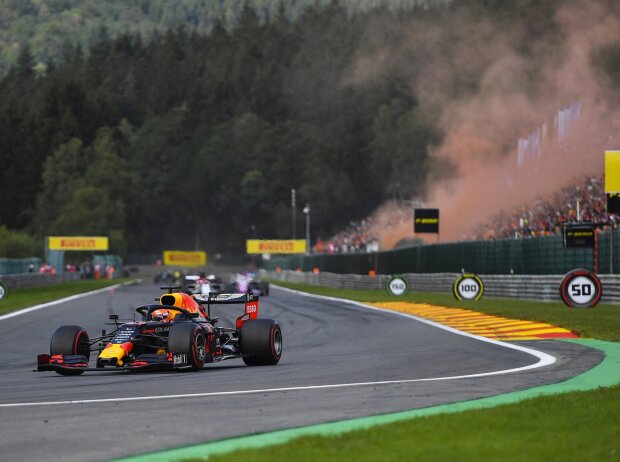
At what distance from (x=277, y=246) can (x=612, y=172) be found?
116 m

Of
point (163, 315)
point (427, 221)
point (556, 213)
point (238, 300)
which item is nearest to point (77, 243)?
point (427, 221)

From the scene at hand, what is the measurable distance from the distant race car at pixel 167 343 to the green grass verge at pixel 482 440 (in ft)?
19.1

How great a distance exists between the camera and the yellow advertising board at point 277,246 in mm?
145375

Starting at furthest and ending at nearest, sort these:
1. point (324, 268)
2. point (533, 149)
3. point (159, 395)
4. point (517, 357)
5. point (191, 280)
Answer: point (324, 268) → point (533, 149) → point (191, 280) → point (517, 357) → point (159, 395)

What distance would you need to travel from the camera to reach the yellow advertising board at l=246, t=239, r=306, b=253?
477 feet

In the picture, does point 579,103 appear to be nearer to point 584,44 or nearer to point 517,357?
point 584,44

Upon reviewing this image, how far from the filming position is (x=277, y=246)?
148m

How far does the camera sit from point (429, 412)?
10.9 metres

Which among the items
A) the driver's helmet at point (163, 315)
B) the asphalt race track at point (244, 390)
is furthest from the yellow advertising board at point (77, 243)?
the driver's helmet at point (163, 315)

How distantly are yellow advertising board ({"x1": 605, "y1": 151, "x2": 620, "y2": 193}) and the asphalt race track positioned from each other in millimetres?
11575

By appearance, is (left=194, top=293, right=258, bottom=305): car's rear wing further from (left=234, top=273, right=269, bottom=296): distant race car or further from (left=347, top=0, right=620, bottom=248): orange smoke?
(left=347, top=0, right=620, bottom=248): orange smoke

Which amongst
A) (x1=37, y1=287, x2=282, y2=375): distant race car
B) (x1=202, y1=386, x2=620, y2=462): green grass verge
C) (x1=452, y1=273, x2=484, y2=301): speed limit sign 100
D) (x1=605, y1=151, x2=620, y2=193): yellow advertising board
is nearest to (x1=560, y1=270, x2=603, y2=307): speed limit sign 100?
(x1=605, y1=151, x2=620, y2=193): yellow advertising board

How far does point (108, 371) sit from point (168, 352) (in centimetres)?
113

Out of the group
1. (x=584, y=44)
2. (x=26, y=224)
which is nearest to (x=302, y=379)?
(x=584, y=44)
